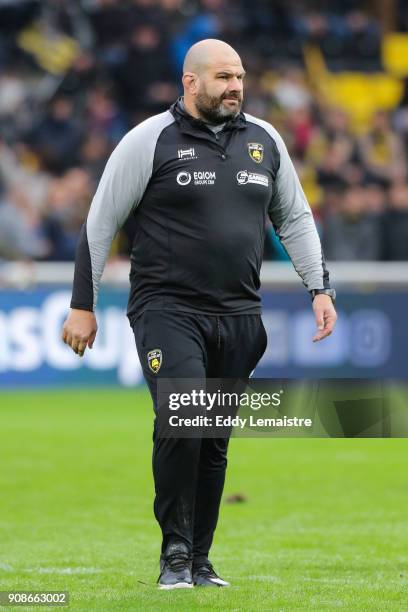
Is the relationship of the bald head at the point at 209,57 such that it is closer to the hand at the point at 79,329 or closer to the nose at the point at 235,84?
the nose at the point at 235,84

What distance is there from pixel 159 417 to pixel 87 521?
9.00 ft

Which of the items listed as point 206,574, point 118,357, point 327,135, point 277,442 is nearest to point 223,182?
point 206,574

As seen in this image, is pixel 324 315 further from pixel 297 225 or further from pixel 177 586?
pixel 177 586

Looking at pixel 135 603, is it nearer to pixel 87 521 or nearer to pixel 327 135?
pixel 87 521

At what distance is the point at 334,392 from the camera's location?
20.3 ft

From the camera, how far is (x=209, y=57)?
638cm

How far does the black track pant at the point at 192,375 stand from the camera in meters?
6.31

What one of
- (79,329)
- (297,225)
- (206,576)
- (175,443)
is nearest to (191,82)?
(297,225)

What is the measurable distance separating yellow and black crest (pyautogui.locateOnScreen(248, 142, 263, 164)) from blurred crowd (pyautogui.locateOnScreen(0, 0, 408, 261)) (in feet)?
33.5

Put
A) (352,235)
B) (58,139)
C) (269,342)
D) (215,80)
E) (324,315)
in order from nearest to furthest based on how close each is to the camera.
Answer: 1. (215,80)
2. (324,315)
3. (269,342)
4. (352,235)
5. (58,139)

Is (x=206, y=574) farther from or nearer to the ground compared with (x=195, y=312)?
nearer to the ground

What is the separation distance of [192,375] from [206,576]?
936 millimetres

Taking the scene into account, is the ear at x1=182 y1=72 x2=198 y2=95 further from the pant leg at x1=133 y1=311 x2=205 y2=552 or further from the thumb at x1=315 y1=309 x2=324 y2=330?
the thumb at x1=315 y1=309 x2=324 y2=330

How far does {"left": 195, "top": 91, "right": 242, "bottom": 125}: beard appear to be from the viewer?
639 cm
